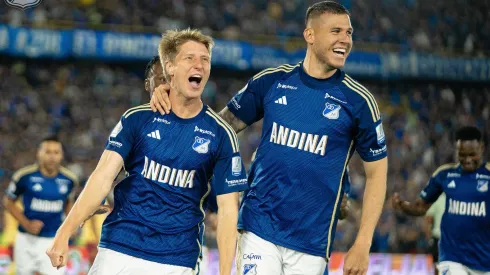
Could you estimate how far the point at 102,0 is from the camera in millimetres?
18875

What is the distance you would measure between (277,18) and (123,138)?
16574mm

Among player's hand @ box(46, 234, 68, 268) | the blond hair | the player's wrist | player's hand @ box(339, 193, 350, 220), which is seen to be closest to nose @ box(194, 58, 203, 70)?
the blond hair

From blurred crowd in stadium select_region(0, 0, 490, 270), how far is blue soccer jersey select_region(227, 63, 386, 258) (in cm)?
835

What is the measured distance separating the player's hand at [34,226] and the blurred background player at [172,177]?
563 centimetres

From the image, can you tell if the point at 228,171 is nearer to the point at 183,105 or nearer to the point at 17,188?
the point at 183,105

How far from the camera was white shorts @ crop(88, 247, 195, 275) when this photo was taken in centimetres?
452

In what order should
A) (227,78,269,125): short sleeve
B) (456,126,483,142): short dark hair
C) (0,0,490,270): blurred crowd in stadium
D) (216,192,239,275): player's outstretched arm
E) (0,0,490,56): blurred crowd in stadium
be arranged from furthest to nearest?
1. (0,0,490,56): blurred crowd in stadium
2. (0,0,490,270): blurred crowd in stadium
3. (456,126,483,142): short dark hair
4. (227,78,269,125): short sleeve
5. (216,192,239,275): player's outstretched arm

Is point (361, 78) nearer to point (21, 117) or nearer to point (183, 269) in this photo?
point (21, 117)

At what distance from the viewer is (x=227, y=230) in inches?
178

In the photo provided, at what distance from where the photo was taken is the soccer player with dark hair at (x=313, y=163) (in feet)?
16.4

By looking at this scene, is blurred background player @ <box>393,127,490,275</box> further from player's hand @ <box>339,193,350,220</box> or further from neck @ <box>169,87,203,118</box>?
neck @ <box>169,87,203,118</box>

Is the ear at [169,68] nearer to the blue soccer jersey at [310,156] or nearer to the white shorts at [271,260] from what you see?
the blue soccer jersey at [310,156]

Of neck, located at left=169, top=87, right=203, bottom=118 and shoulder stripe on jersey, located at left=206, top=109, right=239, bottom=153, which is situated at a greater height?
neck, located at left=169, top=87, right=203, bottom=118

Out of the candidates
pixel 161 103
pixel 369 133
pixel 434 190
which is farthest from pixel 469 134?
pixel 161 103
